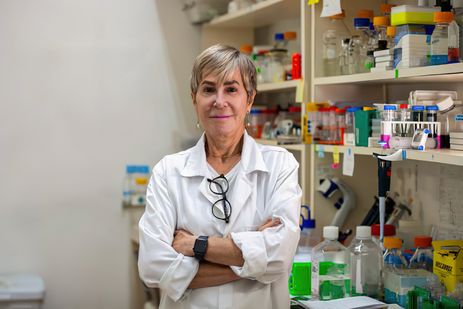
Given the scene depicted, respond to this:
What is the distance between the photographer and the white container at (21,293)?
3.35 metres

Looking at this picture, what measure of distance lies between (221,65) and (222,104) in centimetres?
12

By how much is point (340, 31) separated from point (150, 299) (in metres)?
1.91

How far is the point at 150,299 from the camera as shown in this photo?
387 centimetres

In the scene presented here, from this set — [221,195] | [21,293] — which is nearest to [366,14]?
[221,195]

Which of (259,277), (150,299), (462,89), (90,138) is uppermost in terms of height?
(462,89)

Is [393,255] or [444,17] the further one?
[393,255]

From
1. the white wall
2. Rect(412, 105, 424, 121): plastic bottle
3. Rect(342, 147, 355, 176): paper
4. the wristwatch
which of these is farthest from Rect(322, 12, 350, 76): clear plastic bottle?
the white wall

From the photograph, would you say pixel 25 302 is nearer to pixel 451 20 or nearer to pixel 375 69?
pixel 375 69

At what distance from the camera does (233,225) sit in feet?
6.89

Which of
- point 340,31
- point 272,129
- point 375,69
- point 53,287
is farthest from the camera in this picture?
point 53,287

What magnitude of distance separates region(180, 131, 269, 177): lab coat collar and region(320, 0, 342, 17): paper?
72 centimetres

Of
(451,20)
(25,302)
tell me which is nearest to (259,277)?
(451,20)

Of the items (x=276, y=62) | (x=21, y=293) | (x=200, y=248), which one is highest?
(x=276, y=62)

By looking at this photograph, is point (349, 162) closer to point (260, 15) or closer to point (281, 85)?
point (281, 85)
